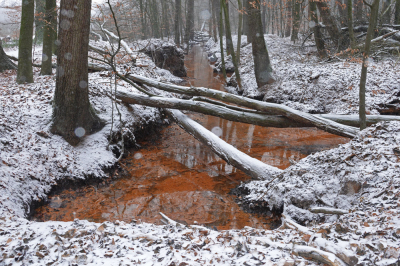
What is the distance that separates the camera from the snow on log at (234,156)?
200 inches

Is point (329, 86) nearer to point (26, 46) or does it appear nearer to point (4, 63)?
point (26, 46)

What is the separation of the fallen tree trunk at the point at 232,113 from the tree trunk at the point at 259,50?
183 inches

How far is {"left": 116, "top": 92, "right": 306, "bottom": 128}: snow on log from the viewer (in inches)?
254

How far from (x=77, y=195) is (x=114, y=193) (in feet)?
2.07

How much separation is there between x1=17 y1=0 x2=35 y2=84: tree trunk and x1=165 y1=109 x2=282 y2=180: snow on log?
16.3 ft

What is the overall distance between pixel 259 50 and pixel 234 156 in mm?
6674

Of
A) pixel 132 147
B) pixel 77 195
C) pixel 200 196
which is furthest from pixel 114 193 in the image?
pixel 132 147

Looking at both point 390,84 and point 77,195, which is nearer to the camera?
point 77,195

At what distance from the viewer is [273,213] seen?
432cm

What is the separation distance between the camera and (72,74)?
5.49 metres

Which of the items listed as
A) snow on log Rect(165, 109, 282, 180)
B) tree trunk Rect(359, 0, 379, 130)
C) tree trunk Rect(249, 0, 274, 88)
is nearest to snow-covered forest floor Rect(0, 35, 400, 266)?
snow on log Rect(165, 109, 282, 180)

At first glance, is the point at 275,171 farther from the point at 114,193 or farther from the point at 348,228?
the point at 114,193

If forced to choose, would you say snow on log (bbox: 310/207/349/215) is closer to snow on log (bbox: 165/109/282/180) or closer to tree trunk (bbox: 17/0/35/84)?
snow on log (bbox: 165/109/282/180)

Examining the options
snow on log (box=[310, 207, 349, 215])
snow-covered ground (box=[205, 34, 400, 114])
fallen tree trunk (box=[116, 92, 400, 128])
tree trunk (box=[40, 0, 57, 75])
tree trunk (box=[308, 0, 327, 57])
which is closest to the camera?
snow on log (box=[310, 207, 349, 215])
